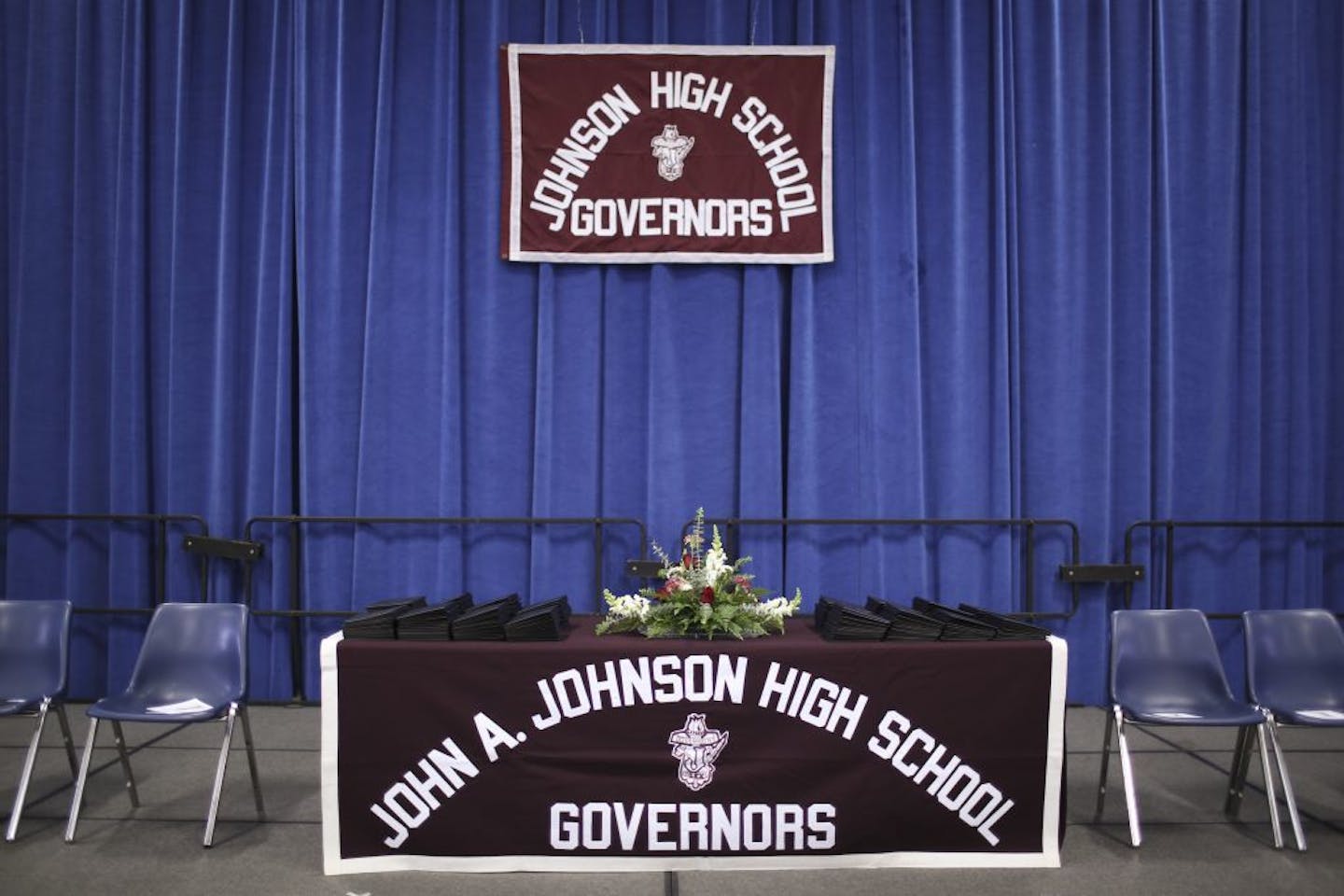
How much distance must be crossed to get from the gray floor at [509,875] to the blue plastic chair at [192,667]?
167mm

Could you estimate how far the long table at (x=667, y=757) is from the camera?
305 centimetres

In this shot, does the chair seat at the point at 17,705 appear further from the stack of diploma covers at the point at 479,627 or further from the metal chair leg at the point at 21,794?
the stack of diploma covers at the point at 479,627

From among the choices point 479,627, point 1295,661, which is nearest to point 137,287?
point 479,627

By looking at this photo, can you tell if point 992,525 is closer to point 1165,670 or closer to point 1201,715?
point 1165,670

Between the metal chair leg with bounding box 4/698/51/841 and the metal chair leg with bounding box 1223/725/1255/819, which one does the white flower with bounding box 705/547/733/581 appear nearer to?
the metal chair leg with bounding box 1223/725/1255/819

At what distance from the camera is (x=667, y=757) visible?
3.06 m

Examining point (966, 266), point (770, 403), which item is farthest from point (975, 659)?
point (966, 266)

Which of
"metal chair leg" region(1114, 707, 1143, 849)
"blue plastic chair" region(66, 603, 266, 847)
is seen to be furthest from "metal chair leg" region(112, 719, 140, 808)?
"metal chair leg" region(1114, 707, 1143, 849)

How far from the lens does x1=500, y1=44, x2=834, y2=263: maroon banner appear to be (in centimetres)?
540

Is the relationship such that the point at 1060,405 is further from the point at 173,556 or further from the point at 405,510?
the point at 173,556

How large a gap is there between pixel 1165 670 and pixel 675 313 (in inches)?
121

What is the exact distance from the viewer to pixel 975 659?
3100mm

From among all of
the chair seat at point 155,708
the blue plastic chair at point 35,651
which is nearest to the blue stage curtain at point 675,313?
the blue plastic chair at point 35,651

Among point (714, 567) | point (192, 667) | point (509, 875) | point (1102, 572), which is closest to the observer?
point (509, 875)
